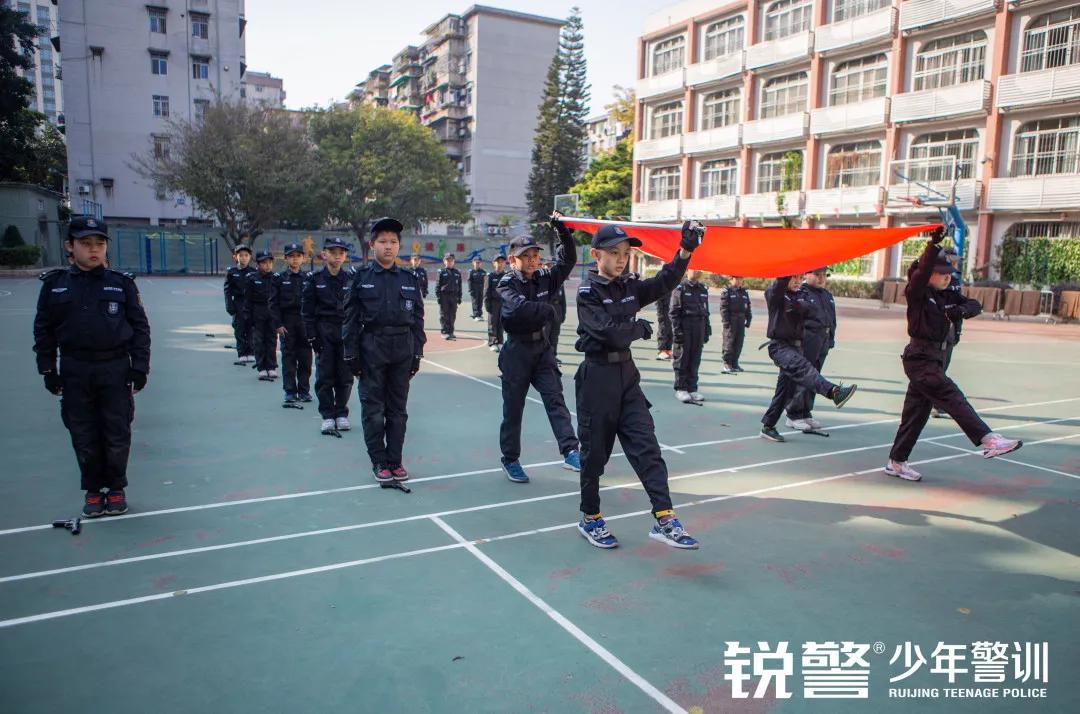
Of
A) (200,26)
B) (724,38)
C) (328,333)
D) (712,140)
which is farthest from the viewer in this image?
(200,26)

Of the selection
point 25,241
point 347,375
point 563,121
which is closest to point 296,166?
point 25,241

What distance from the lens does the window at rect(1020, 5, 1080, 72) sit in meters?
29.4

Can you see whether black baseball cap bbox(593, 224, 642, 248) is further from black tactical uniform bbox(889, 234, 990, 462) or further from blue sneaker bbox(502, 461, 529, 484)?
black tactical uniform bbox(889, 234, 990, 462)

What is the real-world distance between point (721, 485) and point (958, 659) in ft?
9.57

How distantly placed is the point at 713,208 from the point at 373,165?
74.0 ft

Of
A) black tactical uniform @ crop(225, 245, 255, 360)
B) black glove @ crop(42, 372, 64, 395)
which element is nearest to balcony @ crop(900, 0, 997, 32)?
black tactical uniform @ crop(225, 245, 255, 360)

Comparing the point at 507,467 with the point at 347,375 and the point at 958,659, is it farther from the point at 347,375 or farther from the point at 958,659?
the point at 958,659

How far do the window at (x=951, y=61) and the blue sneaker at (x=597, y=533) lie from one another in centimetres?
3562

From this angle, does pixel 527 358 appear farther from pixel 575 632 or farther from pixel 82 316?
pixel 82 316

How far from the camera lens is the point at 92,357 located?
550cm

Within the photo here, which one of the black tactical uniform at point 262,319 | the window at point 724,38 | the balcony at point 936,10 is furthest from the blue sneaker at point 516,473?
the window at point 724,38

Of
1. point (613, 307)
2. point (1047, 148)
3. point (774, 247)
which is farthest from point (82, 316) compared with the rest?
point (1047, 148)

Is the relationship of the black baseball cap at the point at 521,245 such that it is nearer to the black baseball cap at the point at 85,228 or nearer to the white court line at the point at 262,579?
the white court line at the point at 262,579

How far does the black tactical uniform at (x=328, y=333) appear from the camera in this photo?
→ 332 inches
